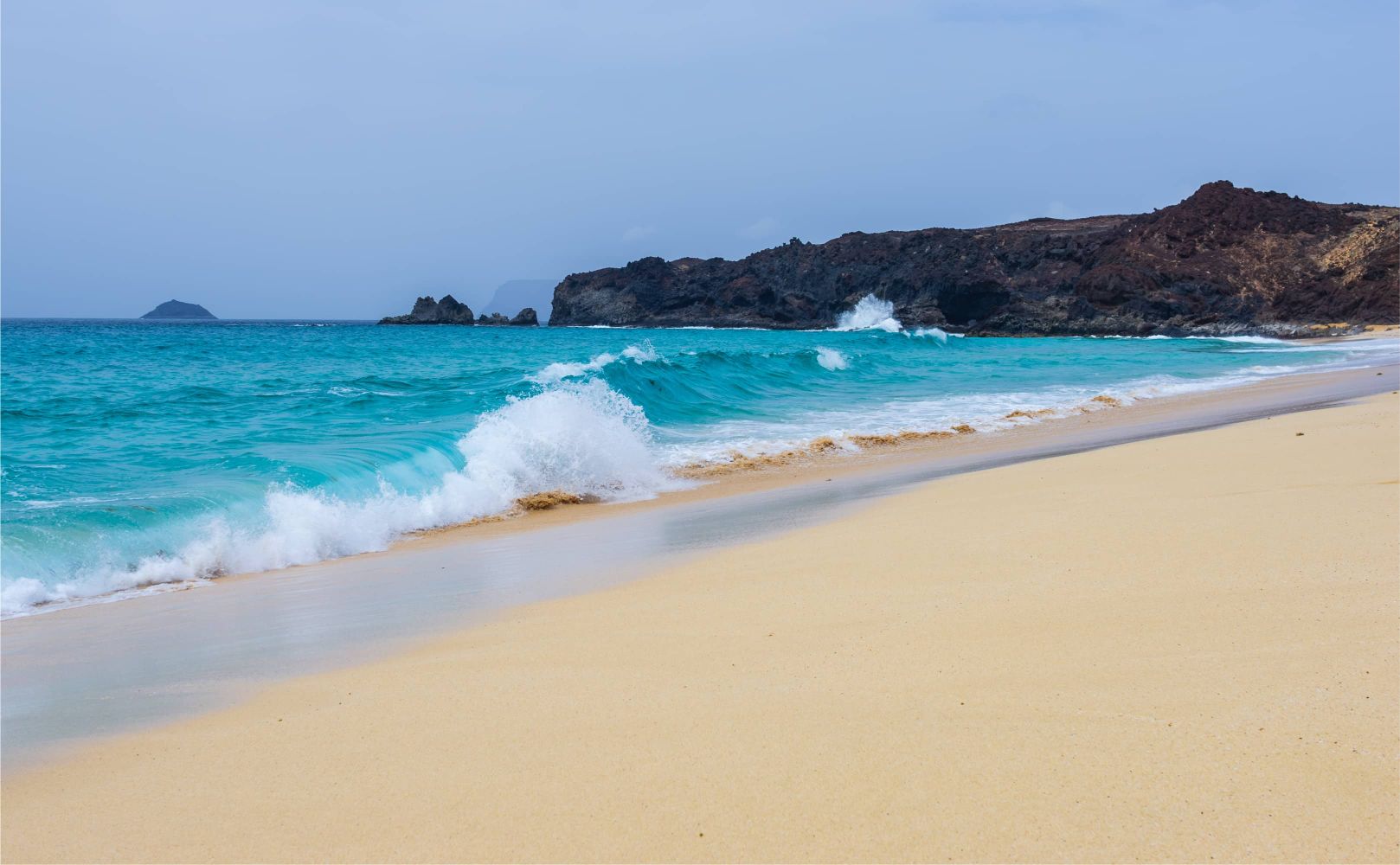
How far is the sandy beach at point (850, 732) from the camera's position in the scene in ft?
6.31

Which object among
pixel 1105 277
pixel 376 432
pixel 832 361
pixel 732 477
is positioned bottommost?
pixel 732 477

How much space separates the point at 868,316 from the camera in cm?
6519

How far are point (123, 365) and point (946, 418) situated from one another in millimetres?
23008

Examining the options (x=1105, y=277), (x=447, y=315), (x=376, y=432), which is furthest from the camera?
(x=447, y=315)

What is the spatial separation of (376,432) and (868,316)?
5762 centimetres

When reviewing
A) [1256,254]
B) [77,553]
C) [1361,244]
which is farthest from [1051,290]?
[77,553]

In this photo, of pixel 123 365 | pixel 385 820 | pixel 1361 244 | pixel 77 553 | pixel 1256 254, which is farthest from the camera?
pixel 1256 254

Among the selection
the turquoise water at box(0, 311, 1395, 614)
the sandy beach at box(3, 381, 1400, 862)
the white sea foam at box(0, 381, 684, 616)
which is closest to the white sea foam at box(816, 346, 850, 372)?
the turquoise water at box(0, 311, 1395, 614)

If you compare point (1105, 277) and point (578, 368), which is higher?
point (1105, 277)

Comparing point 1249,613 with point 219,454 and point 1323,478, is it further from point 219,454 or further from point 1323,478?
point 219,454

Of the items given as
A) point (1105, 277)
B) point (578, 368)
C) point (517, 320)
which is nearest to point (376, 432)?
point (578, 368)

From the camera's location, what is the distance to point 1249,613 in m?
2.99

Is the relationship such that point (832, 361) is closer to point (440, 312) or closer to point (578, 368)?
point (578, 368)

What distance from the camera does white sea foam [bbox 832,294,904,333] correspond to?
63.0 metres
